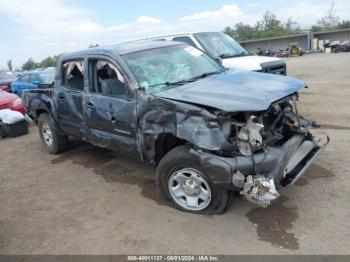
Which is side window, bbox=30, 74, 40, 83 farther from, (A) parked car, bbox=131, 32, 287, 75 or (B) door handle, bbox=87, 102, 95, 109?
(B) door handle, bbox=87, 102, 95, 109

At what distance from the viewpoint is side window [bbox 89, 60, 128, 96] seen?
15.1 ft

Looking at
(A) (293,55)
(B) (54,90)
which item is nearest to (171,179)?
(B) (54,90)

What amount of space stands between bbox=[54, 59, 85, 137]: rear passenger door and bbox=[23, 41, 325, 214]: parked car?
18mm

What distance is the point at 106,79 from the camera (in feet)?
16.1

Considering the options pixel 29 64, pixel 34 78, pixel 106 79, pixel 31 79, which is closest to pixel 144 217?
pixel 106 79

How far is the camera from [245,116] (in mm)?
3814

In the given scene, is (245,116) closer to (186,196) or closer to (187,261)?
(186,196)

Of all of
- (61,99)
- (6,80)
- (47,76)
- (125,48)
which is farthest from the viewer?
(6,80)

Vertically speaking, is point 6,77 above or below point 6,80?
above

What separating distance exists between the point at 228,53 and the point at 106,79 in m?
4.77

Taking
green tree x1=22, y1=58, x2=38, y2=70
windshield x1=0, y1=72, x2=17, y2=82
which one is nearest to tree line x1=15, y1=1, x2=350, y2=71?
green tree x1=22, y1=58, x2=38, y2=70

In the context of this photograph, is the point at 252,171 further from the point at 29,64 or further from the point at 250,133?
the point at 29,64

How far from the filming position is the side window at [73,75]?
17.8 feet

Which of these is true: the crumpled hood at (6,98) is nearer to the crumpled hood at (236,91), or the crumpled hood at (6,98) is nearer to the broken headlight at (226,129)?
the crumpled hood at (236,91)
